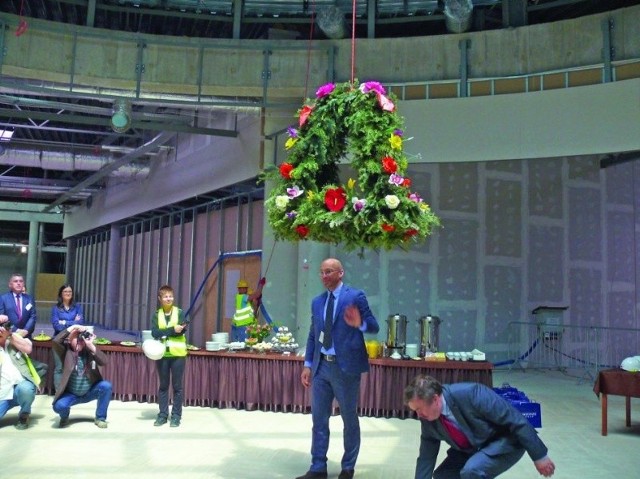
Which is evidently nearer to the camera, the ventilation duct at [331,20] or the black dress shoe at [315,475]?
the black dress shoe at [315,475]

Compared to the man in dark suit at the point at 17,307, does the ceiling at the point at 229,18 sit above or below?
above

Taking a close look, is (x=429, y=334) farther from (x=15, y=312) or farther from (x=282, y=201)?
(x=15, y=312)

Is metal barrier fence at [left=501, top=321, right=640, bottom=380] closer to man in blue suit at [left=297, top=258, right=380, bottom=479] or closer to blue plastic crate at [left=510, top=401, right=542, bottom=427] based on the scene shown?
blue plastic crate at [left=510, top=401, right=542, bottom=427]

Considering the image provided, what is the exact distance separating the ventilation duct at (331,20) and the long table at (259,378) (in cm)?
487

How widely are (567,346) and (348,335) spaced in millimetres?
8805

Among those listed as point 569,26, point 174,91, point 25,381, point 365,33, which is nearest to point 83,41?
point 174,91

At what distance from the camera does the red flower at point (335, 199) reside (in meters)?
3.91

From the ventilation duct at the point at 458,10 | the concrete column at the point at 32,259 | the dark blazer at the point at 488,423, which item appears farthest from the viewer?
the concrete column at the point at 32,259

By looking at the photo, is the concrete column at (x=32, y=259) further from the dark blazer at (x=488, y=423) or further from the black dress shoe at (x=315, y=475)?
the dark blazer at (x=488, y=423)

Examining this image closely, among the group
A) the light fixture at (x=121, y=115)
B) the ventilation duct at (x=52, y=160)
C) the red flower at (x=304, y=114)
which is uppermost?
the ventilation duct at (x=52, y=160)

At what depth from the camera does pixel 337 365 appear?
4227mm

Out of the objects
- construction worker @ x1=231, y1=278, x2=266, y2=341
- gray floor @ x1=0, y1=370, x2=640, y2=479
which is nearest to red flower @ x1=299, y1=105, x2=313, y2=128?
gray floor @ x1=0, y1=370, x2=640, y2=479

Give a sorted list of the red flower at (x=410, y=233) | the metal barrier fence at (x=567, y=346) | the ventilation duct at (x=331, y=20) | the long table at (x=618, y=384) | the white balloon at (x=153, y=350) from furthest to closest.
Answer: the metal barrier fence at (x=567, y=346)
the ventilation duct at (x=331, y=20)
the white balloon at (x=153, y=350)
the long table at (x=618, y=384)
the red flower at (x=410, y=233)

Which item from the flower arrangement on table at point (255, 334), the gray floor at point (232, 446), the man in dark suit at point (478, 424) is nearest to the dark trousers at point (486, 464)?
the man in dark suit at point (478, 424)
